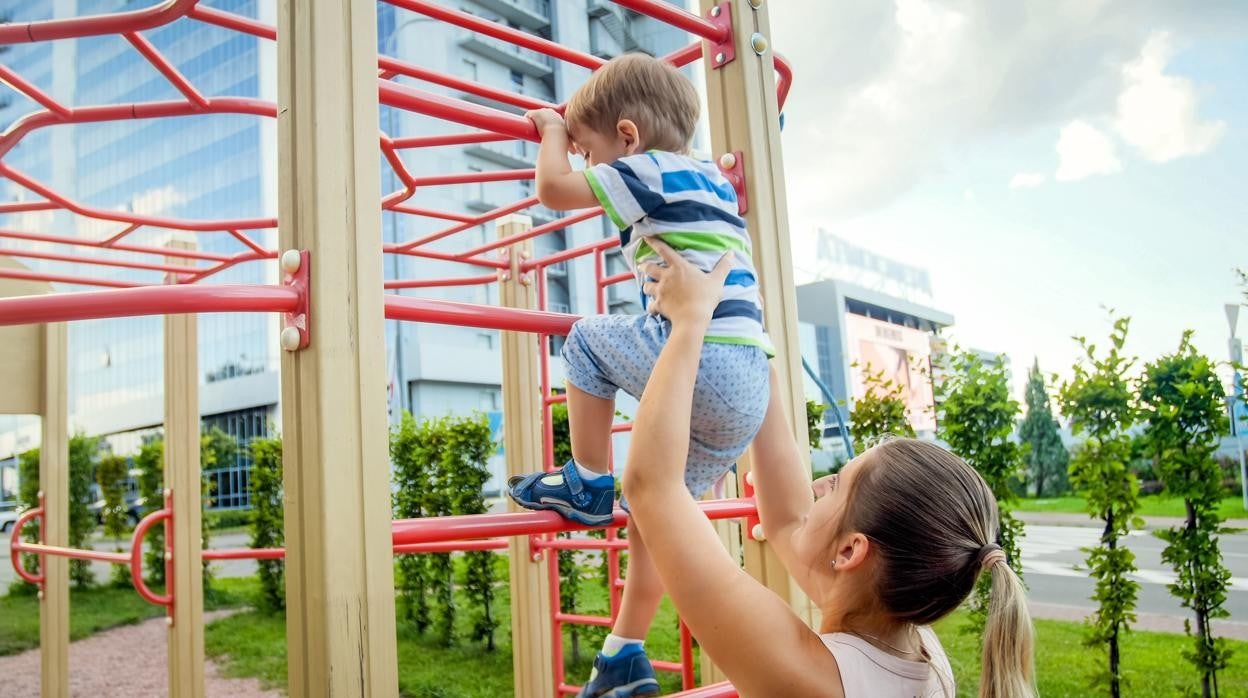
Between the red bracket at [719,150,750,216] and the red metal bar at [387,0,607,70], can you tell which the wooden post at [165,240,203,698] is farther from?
the red bracket at [719,150,750,216]

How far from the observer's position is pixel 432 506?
6.98 meters

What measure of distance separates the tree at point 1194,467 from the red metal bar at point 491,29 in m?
3.39

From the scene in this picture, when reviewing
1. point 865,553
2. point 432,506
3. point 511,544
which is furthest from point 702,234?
point 432,506

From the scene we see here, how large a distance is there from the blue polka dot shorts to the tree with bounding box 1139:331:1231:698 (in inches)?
139

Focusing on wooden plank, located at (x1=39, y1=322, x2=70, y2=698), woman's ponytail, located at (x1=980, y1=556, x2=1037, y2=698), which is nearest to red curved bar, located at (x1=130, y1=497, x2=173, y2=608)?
wooden plank, located at (x1=39, y1=322, x2=70, y2=698)

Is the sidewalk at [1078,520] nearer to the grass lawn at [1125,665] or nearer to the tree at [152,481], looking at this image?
the grass lawn at [1125,665]

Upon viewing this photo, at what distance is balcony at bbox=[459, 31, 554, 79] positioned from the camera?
1029 inches

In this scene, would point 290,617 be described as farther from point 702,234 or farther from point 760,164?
point 760,164

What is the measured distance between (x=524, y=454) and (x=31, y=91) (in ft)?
7.60

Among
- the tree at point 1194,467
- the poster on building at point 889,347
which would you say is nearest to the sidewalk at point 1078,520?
the tree at point 1194,467

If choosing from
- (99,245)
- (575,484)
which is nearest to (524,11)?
(99,245)

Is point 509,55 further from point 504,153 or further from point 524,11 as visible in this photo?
point 504,153

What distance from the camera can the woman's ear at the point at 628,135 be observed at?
1.31 metres

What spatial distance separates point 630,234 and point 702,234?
Answer: 12cm
